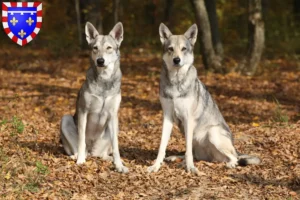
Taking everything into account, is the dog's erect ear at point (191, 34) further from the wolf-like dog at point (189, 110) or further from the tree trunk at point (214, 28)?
the tree trunk at point (214, 28)

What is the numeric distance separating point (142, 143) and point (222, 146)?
202 cm

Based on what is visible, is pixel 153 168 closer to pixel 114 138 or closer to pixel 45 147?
pixel 114 138

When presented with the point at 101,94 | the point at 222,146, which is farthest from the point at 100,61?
the point at 222,146

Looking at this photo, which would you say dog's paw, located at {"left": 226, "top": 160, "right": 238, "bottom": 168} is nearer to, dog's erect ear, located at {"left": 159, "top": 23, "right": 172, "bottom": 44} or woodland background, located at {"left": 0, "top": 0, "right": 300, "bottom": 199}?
woodland background, located at {"left": 0, "top": 0, "right": 300, "bottom": 199}

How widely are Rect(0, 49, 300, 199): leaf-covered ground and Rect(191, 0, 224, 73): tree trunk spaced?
44 centimetres

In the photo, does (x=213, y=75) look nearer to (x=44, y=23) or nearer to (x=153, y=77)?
(x=153, y=77)

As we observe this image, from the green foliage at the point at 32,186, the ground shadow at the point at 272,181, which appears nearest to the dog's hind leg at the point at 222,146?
the ground shadow at the point at 272,181

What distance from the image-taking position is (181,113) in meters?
7.46

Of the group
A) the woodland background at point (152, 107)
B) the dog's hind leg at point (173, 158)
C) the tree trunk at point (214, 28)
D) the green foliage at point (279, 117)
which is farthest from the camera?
the tree trunk at point (214, 28)

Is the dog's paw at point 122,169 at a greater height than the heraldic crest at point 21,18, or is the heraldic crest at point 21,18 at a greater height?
the heraldic crest at point 21,18

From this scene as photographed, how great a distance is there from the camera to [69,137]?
7887mm

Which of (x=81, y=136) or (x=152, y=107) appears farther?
(x=152, y=107)

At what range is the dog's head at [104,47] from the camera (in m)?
7.25

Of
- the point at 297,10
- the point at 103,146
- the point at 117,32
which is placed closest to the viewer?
the point at 117,32
